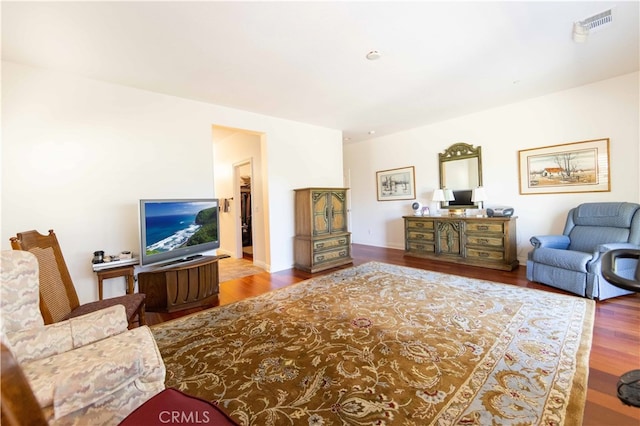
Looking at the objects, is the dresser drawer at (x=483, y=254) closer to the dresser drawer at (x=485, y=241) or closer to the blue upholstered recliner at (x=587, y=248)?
the dresser drawer at (x=485, y=241)

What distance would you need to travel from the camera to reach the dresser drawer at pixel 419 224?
5.06 m

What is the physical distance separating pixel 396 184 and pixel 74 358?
5.94 meters

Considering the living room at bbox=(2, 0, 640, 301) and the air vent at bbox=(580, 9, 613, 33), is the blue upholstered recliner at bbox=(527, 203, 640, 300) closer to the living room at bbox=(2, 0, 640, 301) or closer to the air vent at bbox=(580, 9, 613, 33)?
the living room at bbox=(2, 0, 640, 301)

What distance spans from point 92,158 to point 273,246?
2.71 metres

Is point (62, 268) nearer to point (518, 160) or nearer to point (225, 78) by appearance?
point (225, 78)

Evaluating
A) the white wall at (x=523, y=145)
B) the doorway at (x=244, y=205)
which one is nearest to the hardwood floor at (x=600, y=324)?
the white wall at (x=523, y=145)

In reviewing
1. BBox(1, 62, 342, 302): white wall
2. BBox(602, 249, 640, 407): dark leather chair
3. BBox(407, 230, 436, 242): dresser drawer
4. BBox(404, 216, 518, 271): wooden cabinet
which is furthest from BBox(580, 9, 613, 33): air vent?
BBox(1, 62, 342, 302): white wall

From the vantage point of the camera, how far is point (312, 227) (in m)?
4.49

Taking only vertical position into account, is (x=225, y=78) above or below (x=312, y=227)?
above

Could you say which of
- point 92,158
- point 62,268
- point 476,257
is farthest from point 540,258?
point 92,158

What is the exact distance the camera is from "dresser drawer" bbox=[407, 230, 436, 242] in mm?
5055

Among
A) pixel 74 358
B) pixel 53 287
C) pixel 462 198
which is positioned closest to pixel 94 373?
pixel 74 358

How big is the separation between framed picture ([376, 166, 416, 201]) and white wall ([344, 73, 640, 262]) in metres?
0.13

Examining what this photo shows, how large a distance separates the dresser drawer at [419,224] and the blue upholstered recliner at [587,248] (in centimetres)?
170
